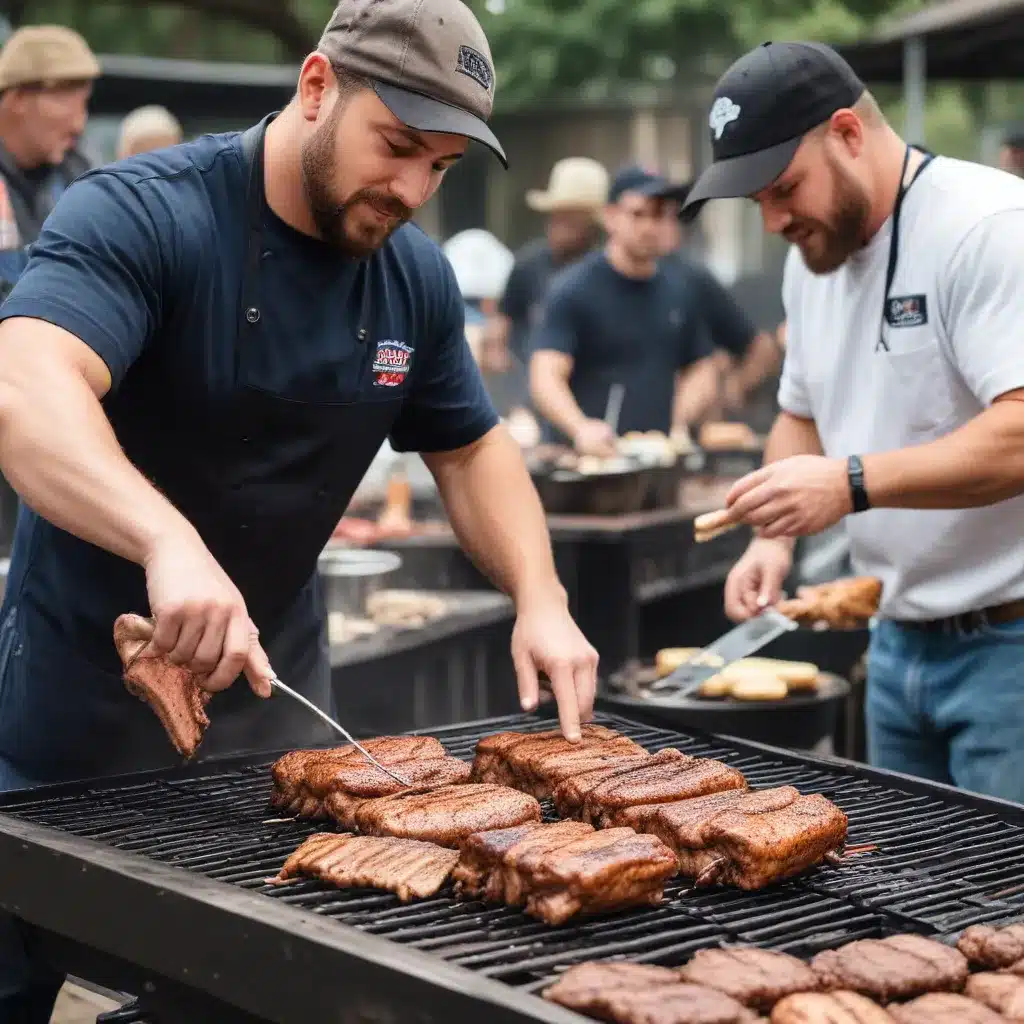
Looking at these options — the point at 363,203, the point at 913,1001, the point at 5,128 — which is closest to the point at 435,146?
the point at 363,203

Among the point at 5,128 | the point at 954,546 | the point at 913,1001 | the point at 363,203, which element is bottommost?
the point at 913,1001

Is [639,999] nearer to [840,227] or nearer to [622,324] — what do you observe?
[840,227]

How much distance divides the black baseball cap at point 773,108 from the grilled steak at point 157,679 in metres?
1.95

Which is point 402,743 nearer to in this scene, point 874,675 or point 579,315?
point 874,675

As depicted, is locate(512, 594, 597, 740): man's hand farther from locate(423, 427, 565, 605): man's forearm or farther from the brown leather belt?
the brown leather belt

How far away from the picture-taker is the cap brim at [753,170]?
406cm

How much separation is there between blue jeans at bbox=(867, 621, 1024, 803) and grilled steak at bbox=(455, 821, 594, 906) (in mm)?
1583

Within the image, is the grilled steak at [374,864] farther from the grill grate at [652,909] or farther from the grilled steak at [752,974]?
the grilled steak at [752,974]

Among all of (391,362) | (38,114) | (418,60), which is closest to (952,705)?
(391,362)

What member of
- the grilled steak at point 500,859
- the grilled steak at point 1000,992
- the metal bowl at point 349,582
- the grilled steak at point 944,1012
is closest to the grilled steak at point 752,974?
the grilled steak at point 944,1012

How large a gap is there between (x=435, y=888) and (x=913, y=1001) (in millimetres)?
863

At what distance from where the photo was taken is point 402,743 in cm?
366

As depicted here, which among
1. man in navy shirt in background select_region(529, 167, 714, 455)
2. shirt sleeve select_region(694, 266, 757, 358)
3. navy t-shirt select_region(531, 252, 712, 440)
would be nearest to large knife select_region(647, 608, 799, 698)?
man in navy shirt in background select_region(529, 167, 714, 455)

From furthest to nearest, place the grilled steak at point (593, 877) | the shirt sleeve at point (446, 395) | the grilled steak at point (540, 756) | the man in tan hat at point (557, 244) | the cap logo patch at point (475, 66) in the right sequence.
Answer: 1. the man in tan hat at point (557, 244)
2. the shirt sleeve at point (446, 395)
3. the grilled steak at point (540, 756)
4. the cap logo patch at point (475, 66)
5. the grilled steak at point (593, 877)
